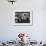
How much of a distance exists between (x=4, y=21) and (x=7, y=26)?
210 millimetres

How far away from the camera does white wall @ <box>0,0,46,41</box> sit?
15.8 ft

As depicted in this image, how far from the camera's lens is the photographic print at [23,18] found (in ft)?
15.9

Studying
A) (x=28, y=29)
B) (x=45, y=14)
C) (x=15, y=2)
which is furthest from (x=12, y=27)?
(x=45, y=14)

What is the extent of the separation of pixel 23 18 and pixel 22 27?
32 cm

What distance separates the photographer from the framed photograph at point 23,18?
191 inches

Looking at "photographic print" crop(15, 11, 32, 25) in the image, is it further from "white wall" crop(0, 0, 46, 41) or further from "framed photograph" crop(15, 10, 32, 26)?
"white wall" crop(0, 0, 46, 41)

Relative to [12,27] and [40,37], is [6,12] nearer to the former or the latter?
[12,27]

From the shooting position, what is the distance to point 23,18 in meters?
4.89

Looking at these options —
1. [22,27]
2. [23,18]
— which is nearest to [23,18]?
[23,18]

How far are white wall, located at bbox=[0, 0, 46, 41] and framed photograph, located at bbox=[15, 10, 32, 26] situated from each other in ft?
0.42

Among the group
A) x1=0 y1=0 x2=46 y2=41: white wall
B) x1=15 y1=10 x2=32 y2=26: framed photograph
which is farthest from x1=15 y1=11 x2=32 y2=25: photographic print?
x1=0 y1=0 x2=46 y2=41: white wall

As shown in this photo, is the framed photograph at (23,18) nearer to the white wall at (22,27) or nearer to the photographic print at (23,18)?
the photographic print at (23,18)

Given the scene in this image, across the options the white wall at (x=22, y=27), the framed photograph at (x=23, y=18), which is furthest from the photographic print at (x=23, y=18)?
the white wall at (x=22, y=27)

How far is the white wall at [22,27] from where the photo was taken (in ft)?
15.8
